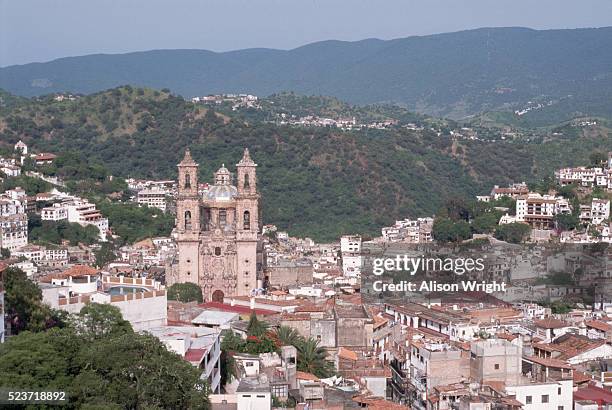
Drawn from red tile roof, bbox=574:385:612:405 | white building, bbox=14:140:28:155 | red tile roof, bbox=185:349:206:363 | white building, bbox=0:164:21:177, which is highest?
white building, bbox=14:140:28:155

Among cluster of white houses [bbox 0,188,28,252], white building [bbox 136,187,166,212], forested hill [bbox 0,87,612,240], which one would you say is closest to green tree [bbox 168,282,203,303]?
cluster of white houses [bbox 0,188,28,252]

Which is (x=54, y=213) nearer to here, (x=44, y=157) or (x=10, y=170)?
(x=10, y=170)

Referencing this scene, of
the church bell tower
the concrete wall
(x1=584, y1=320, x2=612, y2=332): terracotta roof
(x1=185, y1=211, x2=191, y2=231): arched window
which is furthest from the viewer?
(x1=185, y1=211, x2=191, y2=231): arched window

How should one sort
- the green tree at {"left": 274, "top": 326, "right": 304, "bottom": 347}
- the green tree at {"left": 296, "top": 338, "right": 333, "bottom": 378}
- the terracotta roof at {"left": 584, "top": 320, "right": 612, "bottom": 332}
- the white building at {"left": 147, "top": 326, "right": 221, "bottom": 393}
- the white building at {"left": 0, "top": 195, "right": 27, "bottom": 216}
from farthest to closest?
1. the white building at {"left": 0, "top": 195, "right": 27, "bottom": 216}
2. the terracotta roof at {"left": 584, "top": 320, "right": 612, "bottom": 332}
3. the green tree at {"left": 274, "top": 326, "right": 304, "bottom": 347}
4. the green tree at {"left": 296, "top": 338, "right": 333, "bottom": 378}
5. the white building at {"left": 147, "top": 326, "right": 221, "bottom": 393}

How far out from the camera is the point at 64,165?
2251 inches

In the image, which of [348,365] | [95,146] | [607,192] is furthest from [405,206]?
[348,365]

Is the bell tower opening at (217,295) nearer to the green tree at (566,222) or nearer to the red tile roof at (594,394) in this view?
the red tile roof at (594,394)

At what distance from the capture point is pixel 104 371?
45.9 feet

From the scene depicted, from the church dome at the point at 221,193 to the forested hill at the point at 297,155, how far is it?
22853mm

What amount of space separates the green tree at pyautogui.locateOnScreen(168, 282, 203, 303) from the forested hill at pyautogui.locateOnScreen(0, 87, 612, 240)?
2527 cm

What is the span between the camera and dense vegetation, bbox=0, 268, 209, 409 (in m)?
13.4

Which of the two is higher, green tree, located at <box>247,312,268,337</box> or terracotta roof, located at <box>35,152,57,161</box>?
terracotta roof, located at <box>35,152,57,161</box>

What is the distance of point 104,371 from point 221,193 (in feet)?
56.4

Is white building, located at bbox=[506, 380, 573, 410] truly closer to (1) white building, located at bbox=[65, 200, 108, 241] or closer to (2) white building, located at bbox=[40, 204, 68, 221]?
(1) white building, located at bbox=[65, 200, 108, 241]
